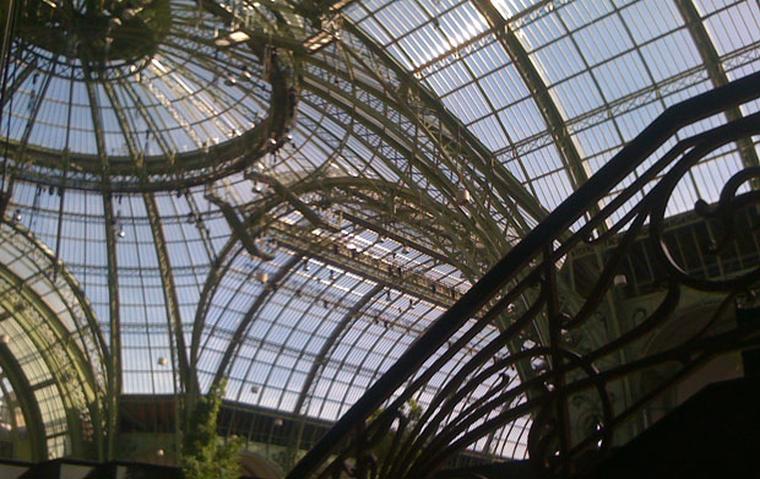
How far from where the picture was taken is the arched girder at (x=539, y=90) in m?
26.6

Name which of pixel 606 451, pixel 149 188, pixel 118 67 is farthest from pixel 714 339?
pixel 149 188

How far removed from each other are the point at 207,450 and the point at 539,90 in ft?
55.0

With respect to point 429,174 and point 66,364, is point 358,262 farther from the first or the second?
point 66,364

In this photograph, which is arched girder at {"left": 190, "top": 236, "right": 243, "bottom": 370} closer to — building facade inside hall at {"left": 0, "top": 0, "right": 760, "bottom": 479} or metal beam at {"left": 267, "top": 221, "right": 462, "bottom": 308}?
building facade inside hall at {"left": 0, "top": 0, "right": 760, "bottom": 479}

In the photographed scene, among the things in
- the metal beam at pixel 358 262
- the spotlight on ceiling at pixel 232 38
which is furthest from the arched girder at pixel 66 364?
the spotlight on ceiling at pixel 232 38

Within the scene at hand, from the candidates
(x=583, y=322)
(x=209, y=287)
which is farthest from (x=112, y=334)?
(x=583, y=322)

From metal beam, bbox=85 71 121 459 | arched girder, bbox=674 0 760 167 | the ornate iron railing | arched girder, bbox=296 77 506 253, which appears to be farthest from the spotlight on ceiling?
the ornate iron railing

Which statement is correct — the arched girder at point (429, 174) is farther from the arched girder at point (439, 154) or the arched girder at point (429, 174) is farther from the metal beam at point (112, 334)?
the metal beam at point (112, 334)

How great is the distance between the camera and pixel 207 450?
28.5 m

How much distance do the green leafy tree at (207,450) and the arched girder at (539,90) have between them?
15.2m

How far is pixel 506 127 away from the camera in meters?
30.1

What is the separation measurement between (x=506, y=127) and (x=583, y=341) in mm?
8235

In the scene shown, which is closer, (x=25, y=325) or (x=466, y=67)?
(x=466, y=67)

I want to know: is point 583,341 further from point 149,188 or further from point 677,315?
point 149,188
